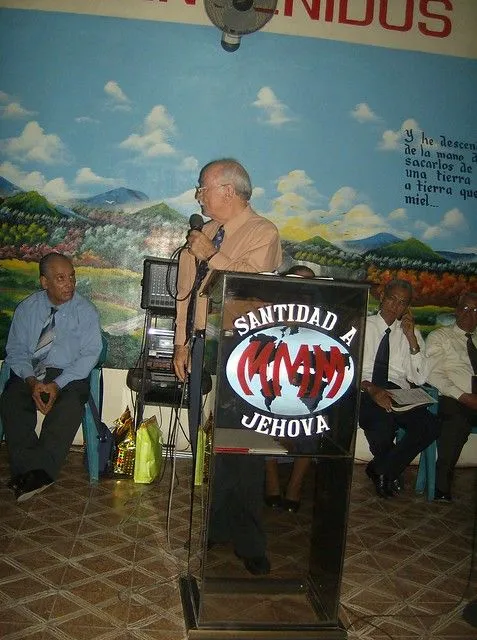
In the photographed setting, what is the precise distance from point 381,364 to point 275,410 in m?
2.22

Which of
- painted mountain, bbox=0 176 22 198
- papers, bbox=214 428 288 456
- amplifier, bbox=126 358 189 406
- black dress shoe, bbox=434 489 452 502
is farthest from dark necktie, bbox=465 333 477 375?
painted mountain, bbox=0 176 22 198

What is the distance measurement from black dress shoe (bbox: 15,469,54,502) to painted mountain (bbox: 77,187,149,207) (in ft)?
6.36

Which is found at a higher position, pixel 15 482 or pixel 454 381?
pixel 454 381

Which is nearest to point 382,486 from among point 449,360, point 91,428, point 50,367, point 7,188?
point 449,360

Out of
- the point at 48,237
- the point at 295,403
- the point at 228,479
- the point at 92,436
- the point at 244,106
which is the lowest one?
the point at 92,436

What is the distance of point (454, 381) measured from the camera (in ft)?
13.0

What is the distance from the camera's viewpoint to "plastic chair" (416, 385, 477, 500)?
3703 mm

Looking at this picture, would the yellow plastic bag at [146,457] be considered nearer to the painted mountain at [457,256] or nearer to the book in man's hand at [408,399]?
the book in man's hand at [408,399]

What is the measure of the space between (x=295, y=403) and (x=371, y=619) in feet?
3.12

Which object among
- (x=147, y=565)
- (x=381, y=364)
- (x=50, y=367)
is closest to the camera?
(x=147, y=565)

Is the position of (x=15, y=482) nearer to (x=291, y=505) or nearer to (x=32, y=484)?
(x=32, y=484)

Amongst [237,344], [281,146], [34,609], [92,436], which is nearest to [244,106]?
[281,146]

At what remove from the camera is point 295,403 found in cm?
181

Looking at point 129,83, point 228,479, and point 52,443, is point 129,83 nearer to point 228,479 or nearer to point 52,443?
point 52,443
